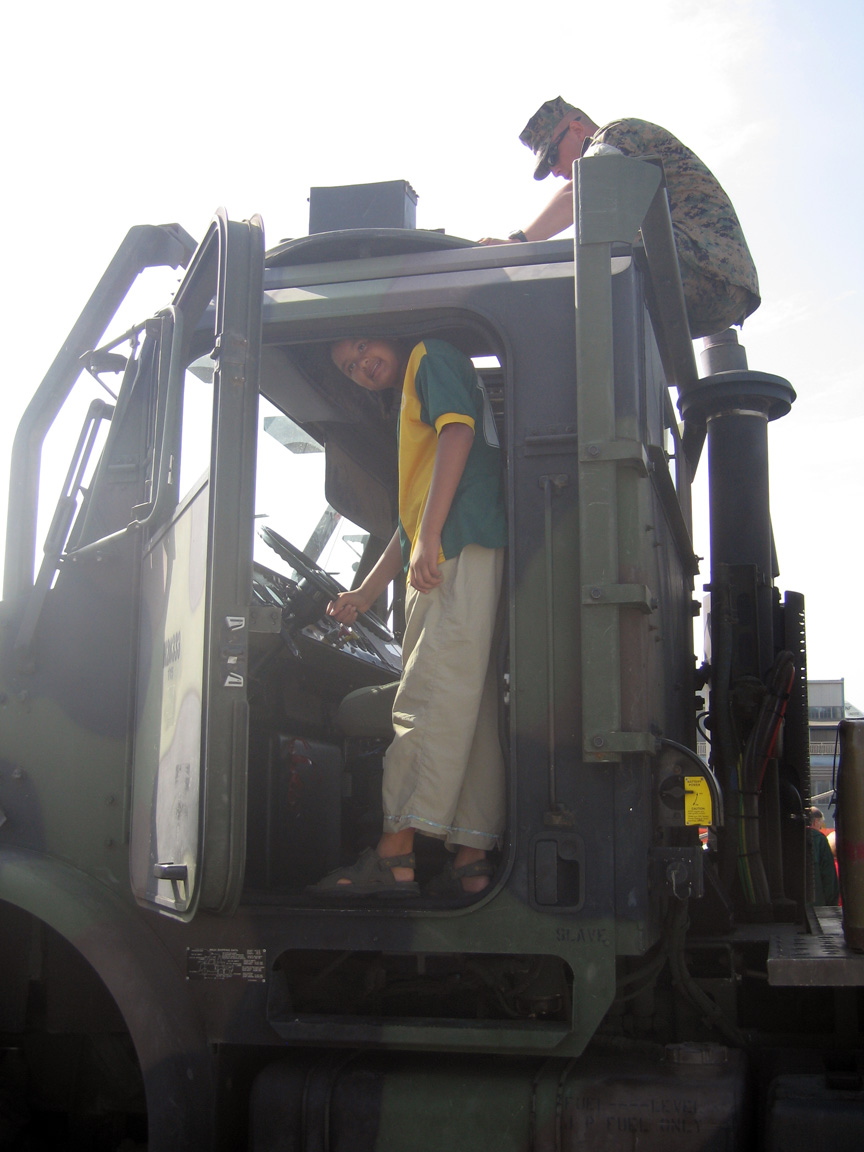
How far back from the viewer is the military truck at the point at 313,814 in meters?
2.38

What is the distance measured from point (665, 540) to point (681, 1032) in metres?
1.43

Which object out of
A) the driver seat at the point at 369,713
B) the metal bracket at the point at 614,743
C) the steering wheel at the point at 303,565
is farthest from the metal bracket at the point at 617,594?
the steering wheel at the point at 303,565

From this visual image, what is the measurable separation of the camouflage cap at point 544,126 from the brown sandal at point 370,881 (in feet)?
9.47

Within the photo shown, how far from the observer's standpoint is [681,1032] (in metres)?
2.79

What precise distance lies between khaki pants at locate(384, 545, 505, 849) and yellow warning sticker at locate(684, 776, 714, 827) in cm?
45

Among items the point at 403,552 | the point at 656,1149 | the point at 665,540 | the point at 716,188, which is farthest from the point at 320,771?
the point at 716,188

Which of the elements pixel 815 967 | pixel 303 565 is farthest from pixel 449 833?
pixel 303 565

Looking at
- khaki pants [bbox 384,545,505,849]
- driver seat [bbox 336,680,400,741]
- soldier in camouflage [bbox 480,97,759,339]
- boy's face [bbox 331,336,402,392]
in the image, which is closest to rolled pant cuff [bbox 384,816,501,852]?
khaki pants [bbox 384,545,505,849]

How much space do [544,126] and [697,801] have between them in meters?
2.89

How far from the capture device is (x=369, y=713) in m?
3.25

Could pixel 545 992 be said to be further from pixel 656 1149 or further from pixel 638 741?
pixel 638 741

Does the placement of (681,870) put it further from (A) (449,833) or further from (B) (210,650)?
(B) (210,650)

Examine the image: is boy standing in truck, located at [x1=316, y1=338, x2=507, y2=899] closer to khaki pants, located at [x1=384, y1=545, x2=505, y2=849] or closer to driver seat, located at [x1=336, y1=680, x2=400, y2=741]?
khaki pants, located at [x1=384, y1=545, x2=505, y2=849]

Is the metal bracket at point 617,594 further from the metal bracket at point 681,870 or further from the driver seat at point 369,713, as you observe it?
the driver seat at point 369,713
